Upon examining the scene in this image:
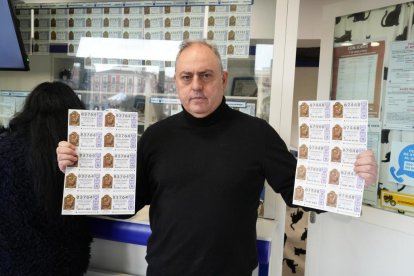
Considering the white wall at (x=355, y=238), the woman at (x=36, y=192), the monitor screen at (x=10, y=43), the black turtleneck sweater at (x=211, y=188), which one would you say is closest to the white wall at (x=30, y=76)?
the monitor screen at (x=10, y=43)

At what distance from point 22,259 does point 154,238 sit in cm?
54

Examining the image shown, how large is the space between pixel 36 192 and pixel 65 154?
193 mm

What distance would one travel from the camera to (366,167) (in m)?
1.11

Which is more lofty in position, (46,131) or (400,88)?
(400,88)

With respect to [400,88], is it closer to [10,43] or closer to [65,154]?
[65,154]

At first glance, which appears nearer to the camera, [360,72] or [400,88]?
Result: [400,88]

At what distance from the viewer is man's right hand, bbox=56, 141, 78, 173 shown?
1.27 m

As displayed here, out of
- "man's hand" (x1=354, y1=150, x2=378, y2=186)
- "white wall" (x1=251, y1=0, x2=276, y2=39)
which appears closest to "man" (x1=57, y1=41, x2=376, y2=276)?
"man's hand" (x1=354, y1=150, x2=378, y2=186)

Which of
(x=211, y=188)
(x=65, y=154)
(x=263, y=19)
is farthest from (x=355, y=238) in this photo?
(x=65, y=154)

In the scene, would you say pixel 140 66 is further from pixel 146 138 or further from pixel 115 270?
pixel 115 270

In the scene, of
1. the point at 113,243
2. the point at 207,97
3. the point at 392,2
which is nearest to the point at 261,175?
the point at 207,97

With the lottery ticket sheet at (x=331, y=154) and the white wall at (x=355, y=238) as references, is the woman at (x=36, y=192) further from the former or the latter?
the white wall at (x=355, y=238)

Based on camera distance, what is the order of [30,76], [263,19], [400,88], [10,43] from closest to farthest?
[400,88]
[263,19]
[10,43]
[30,76]

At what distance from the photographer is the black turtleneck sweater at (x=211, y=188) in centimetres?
121
